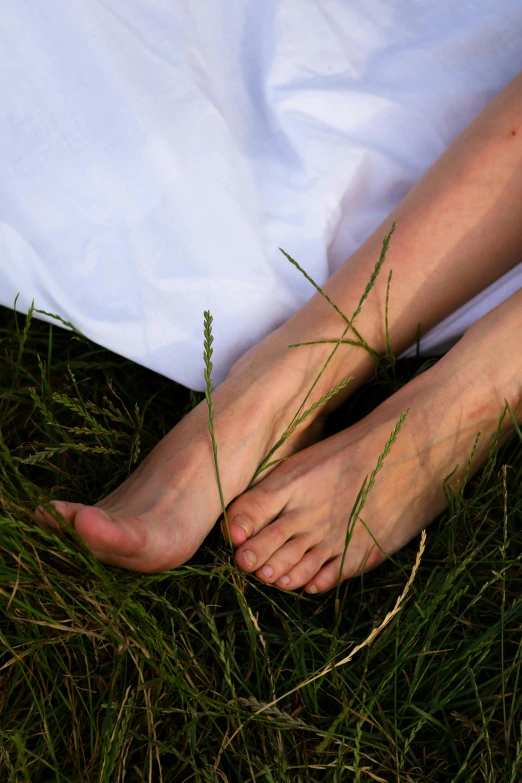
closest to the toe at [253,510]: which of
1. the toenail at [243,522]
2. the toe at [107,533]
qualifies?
the toenail at [243,522]

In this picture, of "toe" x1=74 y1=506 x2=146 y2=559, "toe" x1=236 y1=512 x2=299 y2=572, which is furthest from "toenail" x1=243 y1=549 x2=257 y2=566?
"toe" x1=74 y1=506 x2=146 y2=559

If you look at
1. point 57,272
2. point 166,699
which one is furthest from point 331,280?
point 166,699

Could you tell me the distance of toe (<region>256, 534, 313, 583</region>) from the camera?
1.17m

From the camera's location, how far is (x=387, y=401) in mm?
1255

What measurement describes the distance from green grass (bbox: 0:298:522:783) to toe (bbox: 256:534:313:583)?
34 millimetres

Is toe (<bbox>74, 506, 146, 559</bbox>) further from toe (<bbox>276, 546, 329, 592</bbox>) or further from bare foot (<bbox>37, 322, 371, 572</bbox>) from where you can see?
toe (<bbox>276, 546, 329, 592</bbox>)

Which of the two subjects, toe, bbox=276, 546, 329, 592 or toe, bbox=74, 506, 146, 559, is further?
toe, bbox=276, 546, 329, 592

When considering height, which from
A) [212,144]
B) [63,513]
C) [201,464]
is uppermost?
[212,144]

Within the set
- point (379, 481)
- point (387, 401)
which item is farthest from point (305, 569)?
point (387, 401)

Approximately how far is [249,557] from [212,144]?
0.69 m

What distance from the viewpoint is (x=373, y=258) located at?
4.08 feet

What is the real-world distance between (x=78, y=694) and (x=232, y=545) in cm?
30

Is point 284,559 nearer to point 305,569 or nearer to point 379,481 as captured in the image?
point 305,569

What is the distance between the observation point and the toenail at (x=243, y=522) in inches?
47.1
